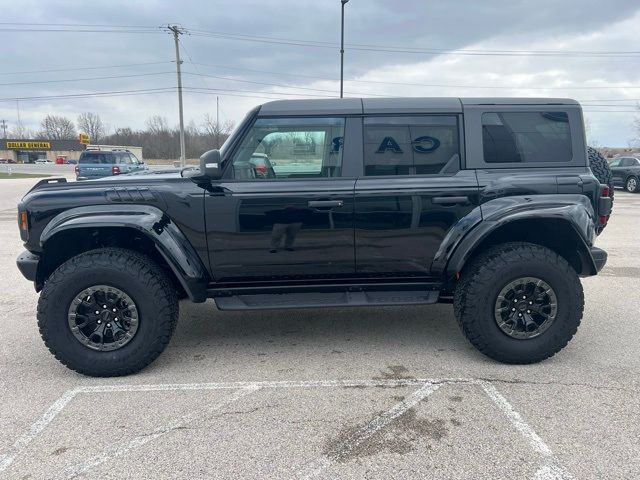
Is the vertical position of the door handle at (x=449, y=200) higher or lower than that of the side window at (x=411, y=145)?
lower

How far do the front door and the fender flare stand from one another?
7.8 inches

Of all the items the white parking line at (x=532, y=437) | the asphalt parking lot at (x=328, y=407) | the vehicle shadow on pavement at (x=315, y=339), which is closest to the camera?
the white parking line at (x=532, y=437)

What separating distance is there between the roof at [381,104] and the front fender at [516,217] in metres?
0.81

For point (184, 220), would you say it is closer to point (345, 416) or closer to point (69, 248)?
point (69, 248)

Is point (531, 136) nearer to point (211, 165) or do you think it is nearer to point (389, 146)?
point (389, 146)

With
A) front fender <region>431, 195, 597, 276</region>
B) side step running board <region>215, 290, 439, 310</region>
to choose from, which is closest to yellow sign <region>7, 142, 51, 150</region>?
side step running board <region>215, 290, 439, 310</region>

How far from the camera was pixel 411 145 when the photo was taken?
363cm

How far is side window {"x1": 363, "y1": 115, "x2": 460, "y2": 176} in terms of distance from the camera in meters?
3.61

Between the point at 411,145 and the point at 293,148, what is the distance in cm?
93

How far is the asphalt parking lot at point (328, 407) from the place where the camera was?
8.16 ft

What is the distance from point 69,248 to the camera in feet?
12.1

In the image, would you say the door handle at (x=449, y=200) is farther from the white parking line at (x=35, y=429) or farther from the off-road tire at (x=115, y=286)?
the white parking line at (x=35, y=429)

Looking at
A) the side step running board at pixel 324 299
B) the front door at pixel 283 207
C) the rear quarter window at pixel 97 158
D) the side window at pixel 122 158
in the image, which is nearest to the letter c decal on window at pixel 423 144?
the front door at pixel 283 207

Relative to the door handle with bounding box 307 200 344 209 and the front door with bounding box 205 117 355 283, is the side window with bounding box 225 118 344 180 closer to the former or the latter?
the front door with bounding box 205 117 355 283
